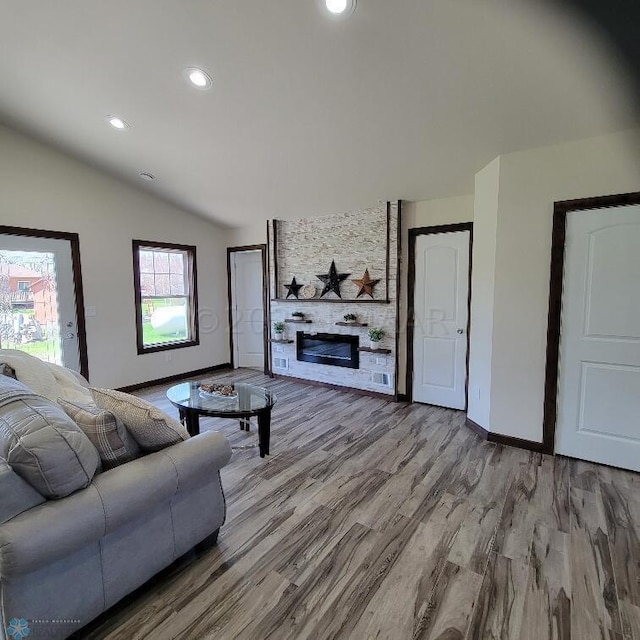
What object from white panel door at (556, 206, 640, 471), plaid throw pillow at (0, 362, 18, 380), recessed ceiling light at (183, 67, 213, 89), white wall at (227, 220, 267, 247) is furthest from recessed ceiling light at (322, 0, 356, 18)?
white wall at (227, 220, 267, 247)

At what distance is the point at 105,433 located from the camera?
5.33 feet

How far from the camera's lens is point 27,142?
389cm

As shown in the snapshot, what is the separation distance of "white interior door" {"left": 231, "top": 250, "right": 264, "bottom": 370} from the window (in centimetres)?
74

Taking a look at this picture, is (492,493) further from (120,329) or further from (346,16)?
(120,329)

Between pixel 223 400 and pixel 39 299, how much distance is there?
268cm

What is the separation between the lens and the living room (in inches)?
67.3

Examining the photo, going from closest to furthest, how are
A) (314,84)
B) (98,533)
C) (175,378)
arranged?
(98,533) → (314,84) → (175,378)

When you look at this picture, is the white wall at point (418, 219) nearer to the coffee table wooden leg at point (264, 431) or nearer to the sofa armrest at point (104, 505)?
the coffee table wooden leg at point (264, 431)

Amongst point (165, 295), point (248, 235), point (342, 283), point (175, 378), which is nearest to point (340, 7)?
point (342, 283)

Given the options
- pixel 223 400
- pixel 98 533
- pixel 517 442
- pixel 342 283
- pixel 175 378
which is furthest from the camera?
pixel 175 378

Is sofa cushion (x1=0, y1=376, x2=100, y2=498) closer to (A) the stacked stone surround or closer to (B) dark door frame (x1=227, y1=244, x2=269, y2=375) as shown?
(A) the stacked stone surround

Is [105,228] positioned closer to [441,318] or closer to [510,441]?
[441,318]

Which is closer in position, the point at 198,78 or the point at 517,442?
the point at 198,78

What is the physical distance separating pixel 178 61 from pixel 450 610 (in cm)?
367
